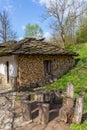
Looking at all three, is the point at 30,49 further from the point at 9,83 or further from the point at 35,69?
the point at 9,83

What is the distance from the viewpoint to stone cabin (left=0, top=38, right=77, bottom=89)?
1519 cm

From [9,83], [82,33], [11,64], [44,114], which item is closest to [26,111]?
[44,114]

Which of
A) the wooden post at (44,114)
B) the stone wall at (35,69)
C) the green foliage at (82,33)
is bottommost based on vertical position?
the wooden post at (44,114)

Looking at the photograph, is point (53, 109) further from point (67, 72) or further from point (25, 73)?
point (67, 72)

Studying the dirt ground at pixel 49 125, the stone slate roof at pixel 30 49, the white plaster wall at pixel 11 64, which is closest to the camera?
the dirt ground at pixel 49 125

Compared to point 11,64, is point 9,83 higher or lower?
lower

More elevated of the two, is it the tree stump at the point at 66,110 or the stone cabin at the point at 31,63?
the stone cabin at the point at 31,63

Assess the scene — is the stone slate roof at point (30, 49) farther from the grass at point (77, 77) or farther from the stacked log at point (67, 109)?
the stacked log at point (67, 109)

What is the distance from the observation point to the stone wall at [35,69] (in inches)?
601

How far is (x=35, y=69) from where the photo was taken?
15945 mm

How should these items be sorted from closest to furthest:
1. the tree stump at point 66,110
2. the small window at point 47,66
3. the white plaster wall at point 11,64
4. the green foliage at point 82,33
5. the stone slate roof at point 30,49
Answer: the tree stump at point 66,110
the stone slate roof at point 30,49
the white plaster wall at point 11,64
the small window at point 47,66
the green foliage at point 82,33

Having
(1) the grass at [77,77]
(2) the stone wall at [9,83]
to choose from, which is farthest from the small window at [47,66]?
(2) the stone wall at [9,83]

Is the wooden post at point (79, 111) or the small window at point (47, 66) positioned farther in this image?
the small window at point (47, 66)

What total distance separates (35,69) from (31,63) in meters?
0.55
